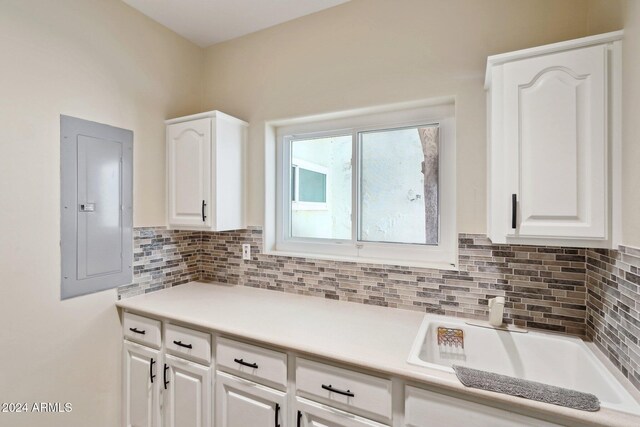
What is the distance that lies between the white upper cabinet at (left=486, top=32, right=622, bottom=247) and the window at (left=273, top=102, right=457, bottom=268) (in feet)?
1.54

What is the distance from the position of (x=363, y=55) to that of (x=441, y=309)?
1496mm

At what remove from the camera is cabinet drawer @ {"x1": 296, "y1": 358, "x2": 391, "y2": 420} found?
109 centimetres

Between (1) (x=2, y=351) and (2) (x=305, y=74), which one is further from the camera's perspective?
(2) (x=305, y=74)

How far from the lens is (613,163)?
3.41 feet

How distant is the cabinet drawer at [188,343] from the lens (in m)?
1.48

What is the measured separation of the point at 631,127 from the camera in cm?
98

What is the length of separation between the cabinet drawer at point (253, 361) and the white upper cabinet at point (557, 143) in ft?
3.46

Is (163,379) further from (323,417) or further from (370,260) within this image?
(370,260)

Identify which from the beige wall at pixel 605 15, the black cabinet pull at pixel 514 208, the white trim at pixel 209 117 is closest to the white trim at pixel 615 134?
the beige wall at pixel 605 15

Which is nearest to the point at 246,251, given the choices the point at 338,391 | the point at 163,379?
the point at 163,379

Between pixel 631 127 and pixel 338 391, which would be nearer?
pixel 631 127

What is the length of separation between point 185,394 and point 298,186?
4.65 ft

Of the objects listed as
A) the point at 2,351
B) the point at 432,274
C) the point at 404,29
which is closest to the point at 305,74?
A: the point at 404,29

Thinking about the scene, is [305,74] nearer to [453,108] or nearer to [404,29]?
[404,29]
